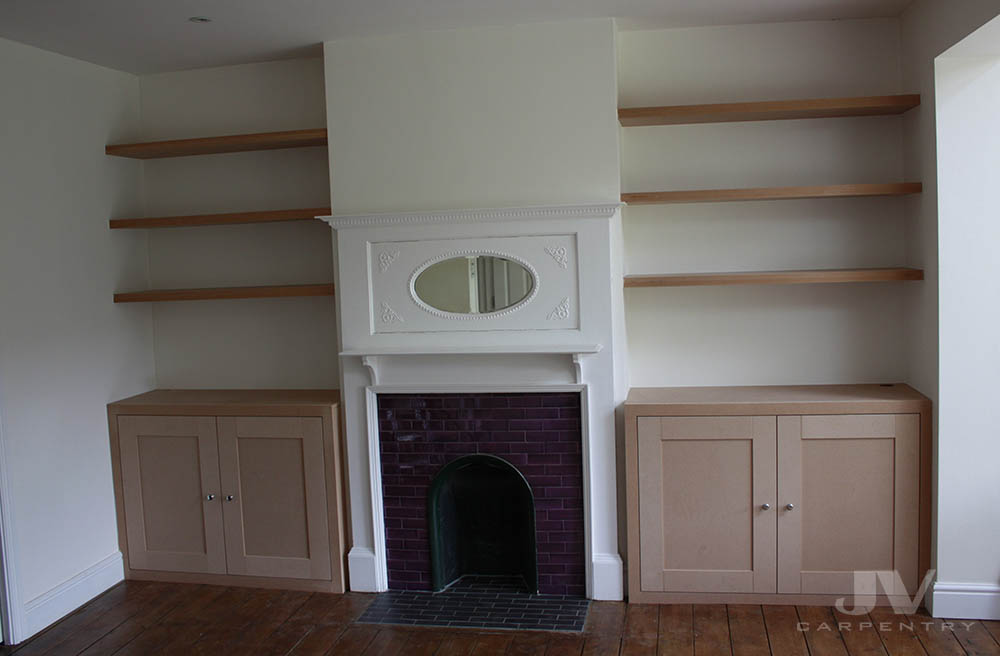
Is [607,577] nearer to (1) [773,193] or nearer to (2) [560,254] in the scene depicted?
(2) [560,254]

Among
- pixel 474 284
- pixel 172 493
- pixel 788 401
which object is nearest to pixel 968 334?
pixel 788 401

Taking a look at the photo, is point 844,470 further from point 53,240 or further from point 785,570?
point 53,240

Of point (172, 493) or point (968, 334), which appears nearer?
point (968, 334)

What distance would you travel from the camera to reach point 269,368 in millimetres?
4375

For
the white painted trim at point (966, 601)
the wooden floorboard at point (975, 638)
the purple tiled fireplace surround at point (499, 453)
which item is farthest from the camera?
the purple tiled fireplace surround at point (499, 453)

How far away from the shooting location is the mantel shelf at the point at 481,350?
3.60m

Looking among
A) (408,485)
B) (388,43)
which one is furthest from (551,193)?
(408,485)

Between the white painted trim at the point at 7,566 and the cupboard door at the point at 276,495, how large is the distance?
0.87 metres

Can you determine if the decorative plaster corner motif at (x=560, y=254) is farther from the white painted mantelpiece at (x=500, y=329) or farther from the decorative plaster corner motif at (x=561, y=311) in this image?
the decorative plaster corner motif at (x=561, y=311)

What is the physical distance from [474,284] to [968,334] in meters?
1.98

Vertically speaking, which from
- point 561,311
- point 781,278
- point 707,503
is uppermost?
point 781,278

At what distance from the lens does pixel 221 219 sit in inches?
159

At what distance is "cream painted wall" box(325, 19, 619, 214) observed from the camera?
3.65 m

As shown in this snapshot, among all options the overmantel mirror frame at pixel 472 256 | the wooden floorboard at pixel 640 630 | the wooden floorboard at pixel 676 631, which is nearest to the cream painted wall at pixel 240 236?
the overmantel mirror frame at pixel 472 256
